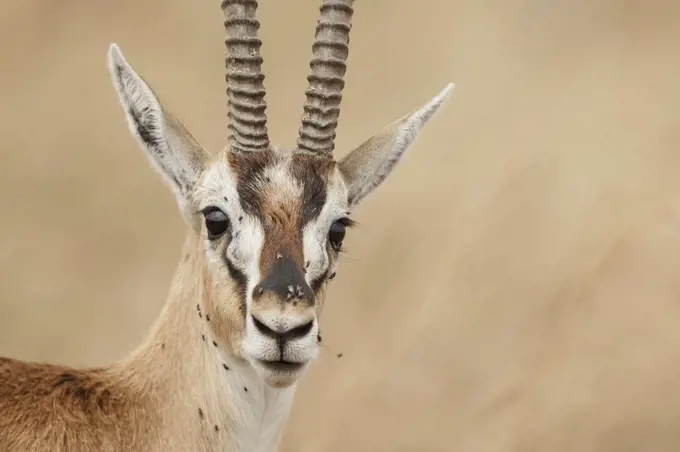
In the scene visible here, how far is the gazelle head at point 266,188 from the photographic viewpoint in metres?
4.09

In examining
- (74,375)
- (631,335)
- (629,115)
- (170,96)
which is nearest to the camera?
(74,375)

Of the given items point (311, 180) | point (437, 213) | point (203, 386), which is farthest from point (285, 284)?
point (437, 213)

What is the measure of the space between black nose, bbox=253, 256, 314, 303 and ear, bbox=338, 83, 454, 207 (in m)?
1.07

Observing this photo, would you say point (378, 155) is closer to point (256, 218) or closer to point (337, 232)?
point (337, 232)

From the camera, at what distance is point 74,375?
4.86m

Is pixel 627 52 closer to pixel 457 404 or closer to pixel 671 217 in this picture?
pixel 671 217

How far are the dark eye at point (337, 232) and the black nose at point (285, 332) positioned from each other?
0.79 metres

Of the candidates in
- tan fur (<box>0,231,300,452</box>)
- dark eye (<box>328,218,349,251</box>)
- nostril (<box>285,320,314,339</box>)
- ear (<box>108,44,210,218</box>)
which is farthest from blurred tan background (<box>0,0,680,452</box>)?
nostril (<box>285,320,314,339</box>)

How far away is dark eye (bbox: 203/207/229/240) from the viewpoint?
179 inches

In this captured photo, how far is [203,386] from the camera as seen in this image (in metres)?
4.74

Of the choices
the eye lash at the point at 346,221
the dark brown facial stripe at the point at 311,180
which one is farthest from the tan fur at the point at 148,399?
the eye lash at the point at 346,221

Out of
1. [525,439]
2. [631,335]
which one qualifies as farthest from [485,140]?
[525,439]

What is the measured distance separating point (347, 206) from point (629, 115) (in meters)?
5.33

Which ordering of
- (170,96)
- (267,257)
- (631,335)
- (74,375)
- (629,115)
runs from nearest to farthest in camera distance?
(267,257), (74,375), (631,335), (629,115), (170,96)
